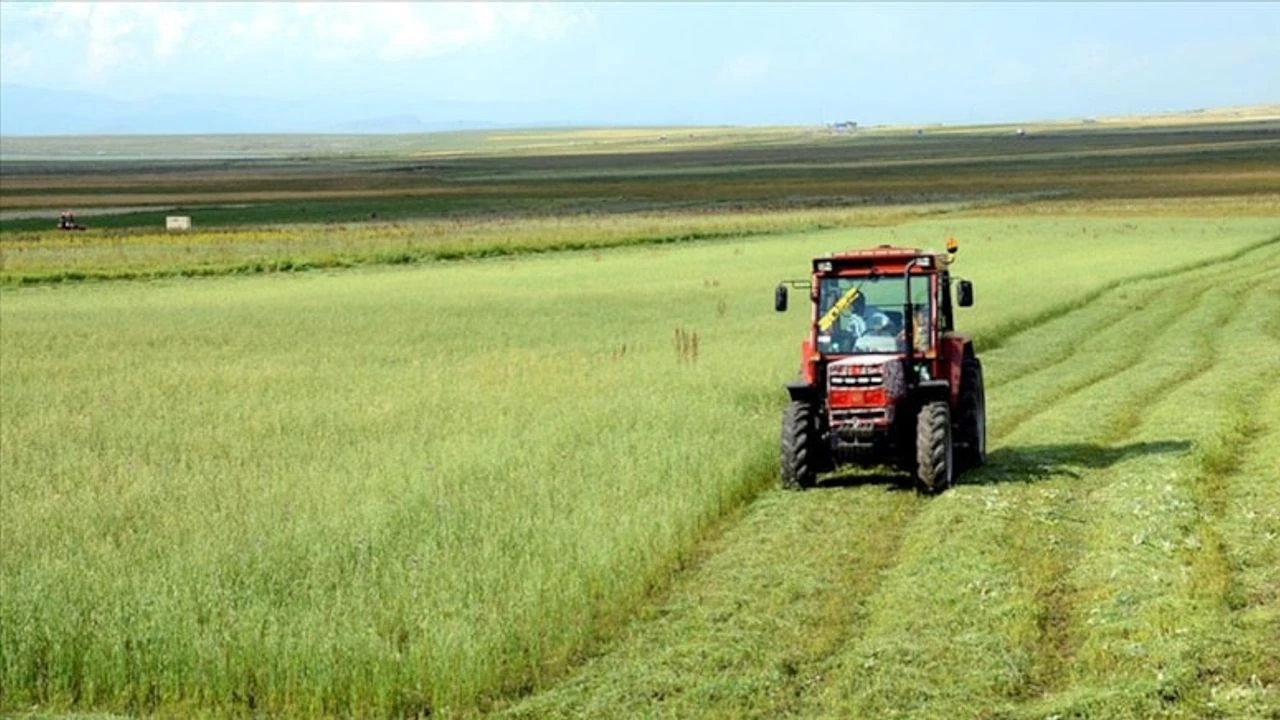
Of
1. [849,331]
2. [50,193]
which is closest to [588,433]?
[849,331]

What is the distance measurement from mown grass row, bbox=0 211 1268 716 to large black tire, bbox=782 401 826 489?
483 mm

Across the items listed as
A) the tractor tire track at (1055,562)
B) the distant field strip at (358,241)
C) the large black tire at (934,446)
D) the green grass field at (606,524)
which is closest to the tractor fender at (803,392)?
the green grass field at (606,524)

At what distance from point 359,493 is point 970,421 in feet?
18.0

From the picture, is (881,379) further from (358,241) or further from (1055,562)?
(358,241)

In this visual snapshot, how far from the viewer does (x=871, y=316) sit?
14773mm

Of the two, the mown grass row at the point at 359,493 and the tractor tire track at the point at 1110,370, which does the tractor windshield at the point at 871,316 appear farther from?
the tractor tire track at the point at 1110,370

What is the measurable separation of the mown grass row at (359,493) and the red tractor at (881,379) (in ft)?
2.91

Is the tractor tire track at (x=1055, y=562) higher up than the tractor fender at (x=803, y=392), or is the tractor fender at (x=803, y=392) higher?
the tractor fender at (x=803, y=392)

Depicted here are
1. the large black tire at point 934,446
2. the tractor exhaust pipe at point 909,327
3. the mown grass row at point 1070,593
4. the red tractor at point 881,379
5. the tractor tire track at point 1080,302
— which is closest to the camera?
the mown grass row at point 1070,593

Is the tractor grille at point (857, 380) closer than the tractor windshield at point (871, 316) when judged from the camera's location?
Yes

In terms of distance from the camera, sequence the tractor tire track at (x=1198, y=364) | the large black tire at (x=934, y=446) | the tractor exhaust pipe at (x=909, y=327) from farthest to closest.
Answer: the tractor tire track at (x=1198, y=364)
the tractor exhaust pipe at (x=909, y=327)
the large black tire at (x=934, y=446)

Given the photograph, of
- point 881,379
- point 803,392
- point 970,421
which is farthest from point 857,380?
point 970,421

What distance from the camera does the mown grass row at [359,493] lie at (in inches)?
374

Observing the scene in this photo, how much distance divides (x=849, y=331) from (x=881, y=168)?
118 m
